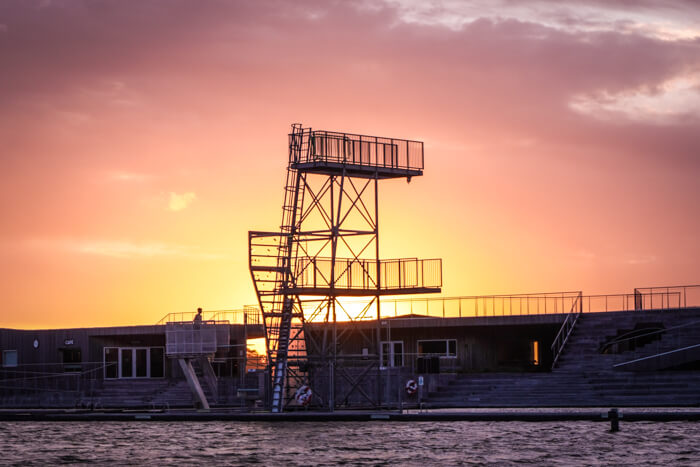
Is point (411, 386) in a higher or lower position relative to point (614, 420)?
higher

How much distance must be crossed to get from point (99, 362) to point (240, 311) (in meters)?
10.00

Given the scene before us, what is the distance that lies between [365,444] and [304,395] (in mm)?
15366

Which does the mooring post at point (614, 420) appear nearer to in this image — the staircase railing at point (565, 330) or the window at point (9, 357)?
the staircase railing at point (565, 330)

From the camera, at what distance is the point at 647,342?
76062 mm

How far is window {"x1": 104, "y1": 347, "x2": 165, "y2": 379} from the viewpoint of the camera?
90125 millimetres

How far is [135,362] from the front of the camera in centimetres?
9025

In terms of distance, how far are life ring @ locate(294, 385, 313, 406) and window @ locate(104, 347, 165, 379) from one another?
27057mm

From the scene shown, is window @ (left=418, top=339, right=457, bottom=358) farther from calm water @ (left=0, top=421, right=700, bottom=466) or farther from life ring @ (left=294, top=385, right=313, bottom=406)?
calm water @ (left=0, top=421, right=700, bottom=466)

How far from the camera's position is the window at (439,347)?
8212 cm

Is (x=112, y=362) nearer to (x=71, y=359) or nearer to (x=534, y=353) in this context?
(x=71, y=359)

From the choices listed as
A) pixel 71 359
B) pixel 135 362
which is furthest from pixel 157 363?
pixel 71 359

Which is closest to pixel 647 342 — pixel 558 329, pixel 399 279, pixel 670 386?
pixel 558 329

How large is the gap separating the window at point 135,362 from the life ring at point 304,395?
27.1m

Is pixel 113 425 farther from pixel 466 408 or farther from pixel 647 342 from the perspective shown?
pixel 647 342
